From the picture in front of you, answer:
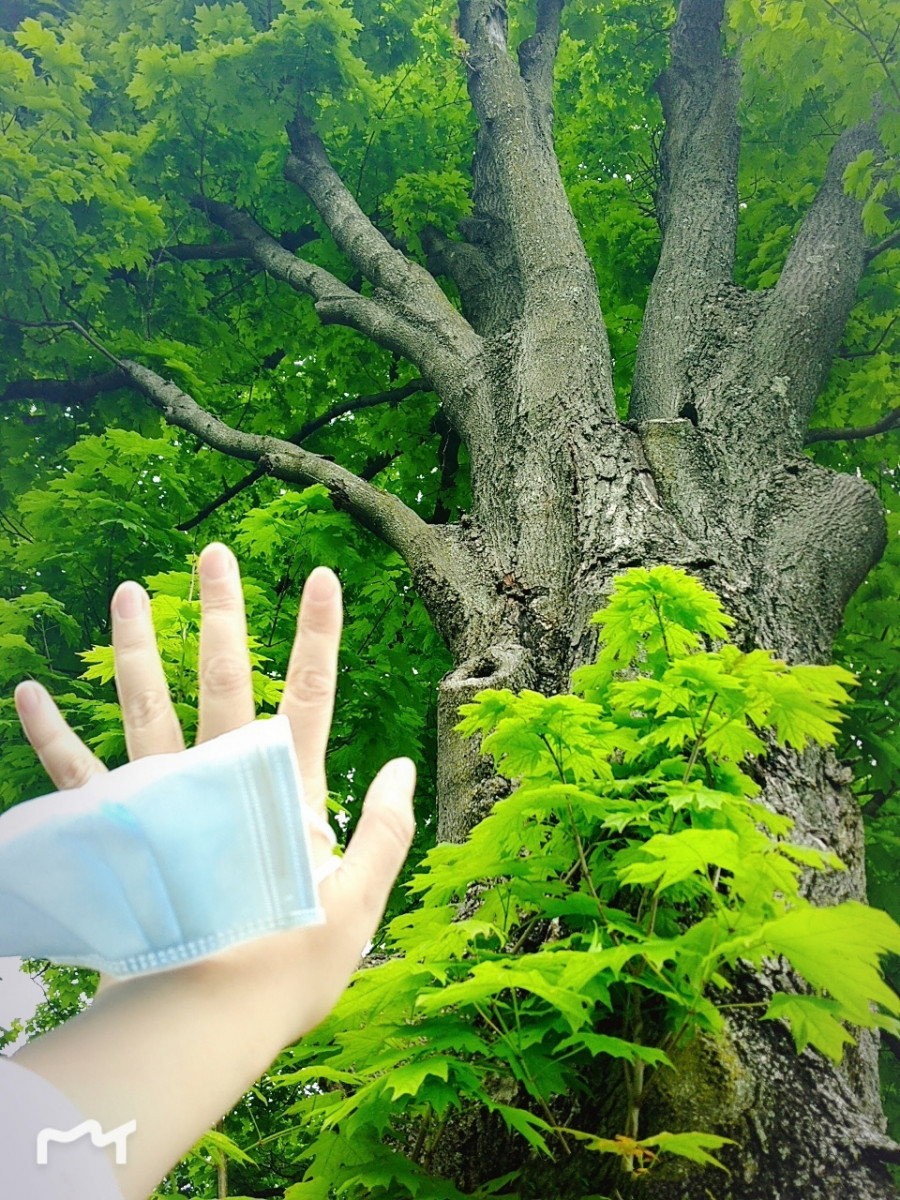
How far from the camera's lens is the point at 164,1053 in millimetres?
747

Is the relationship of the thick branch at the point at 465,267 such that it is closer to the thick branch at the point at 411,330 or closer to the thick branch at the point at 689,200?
the thick branch at the point at 411,330

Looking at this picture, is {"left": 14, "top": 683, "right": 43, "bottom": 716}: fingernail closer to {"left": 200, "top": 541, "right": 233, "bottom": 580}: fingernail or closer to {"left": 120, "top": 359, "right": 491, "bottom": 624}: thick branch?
{"left": 200, "top": 541, "right": 233, "bottom": 580}: fingernail

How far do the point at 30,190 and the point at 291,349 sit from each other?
2.36m

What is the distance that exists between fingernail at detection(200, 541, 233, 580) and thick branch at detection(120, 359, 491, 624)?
229 centimetres

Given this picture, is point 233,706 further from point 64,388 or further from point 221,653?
point 64,388

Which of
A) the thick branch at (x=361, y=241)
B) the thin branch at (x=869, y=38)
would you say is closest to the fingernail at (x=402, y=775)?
the thick branch at (x=361, y=241)

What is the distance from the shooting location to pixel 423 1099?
1.45m

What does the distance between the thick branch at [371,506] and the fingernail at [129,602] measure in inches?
90.5

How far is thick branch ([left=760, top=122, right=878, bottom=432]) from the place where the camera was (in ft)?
13.0

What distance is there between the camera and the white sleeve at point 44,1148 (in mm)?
652

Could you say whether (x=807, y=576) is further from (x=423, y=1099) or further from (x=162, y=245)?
(x=162, y=245)

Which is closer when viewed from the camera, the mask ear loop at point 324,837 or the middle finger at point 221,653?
the mask ear loop at point 324,837

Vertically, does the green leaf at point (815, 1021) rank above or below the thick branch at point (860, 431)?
below

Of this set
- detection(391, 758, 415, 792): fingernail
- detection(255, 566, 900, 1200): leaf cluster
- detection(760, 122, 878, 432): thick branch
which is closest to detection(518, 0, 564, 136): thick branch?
detection(760, 122, 878, 432): thick branch
